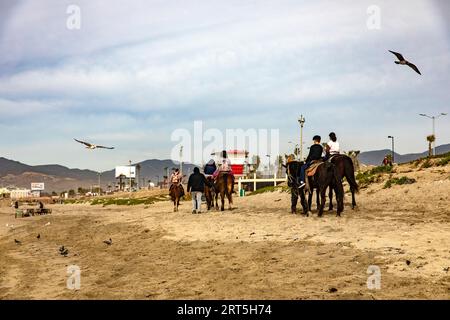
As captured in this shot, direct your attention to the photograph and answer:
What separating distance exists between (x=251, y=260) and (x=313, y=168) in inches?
305

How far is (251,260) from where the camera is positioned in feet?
33.8

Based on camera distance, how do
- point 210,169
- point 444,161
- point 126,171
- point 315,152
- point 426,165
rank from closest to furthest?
point 315,152
point 210,169
point 444,161
point 426,165
point 126,171

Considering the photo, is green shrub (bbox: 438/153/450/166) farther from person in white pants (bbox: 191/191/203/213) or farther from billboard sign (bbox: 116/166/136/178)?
billboard sign (bbox: 116/166/136/178)

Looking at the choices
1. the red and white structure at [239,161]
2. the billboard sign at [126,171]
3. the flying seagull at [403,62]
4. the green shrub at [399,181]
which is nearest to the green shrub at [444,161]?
the green shrub at [399,181]

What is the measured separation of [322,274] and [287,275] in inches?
26.7

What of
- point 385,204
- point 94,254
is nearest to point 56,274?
point 94,254

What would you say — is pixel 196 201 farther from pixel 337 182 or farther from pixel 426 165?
pixel 426 165

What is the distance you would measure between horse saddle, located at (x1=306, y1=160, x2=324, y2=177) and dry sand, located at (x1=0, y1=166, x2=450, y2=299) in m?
1.72

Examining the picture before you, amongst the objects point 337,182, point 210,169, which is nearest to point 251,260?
point 337,182

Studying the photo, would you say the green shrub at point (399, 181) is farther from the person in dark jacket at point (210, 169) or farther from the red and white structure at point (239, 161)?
the red and white structure at point (239, 161)

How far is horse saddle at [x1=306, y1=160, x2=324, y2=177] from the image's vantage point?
55.7 ft

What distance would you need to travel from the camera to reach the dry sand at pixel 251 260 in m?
7.78

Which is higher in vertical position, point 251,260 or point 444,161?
point 444,161

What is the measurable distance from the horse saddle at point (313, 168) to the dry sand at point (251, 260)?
5.65 ft
